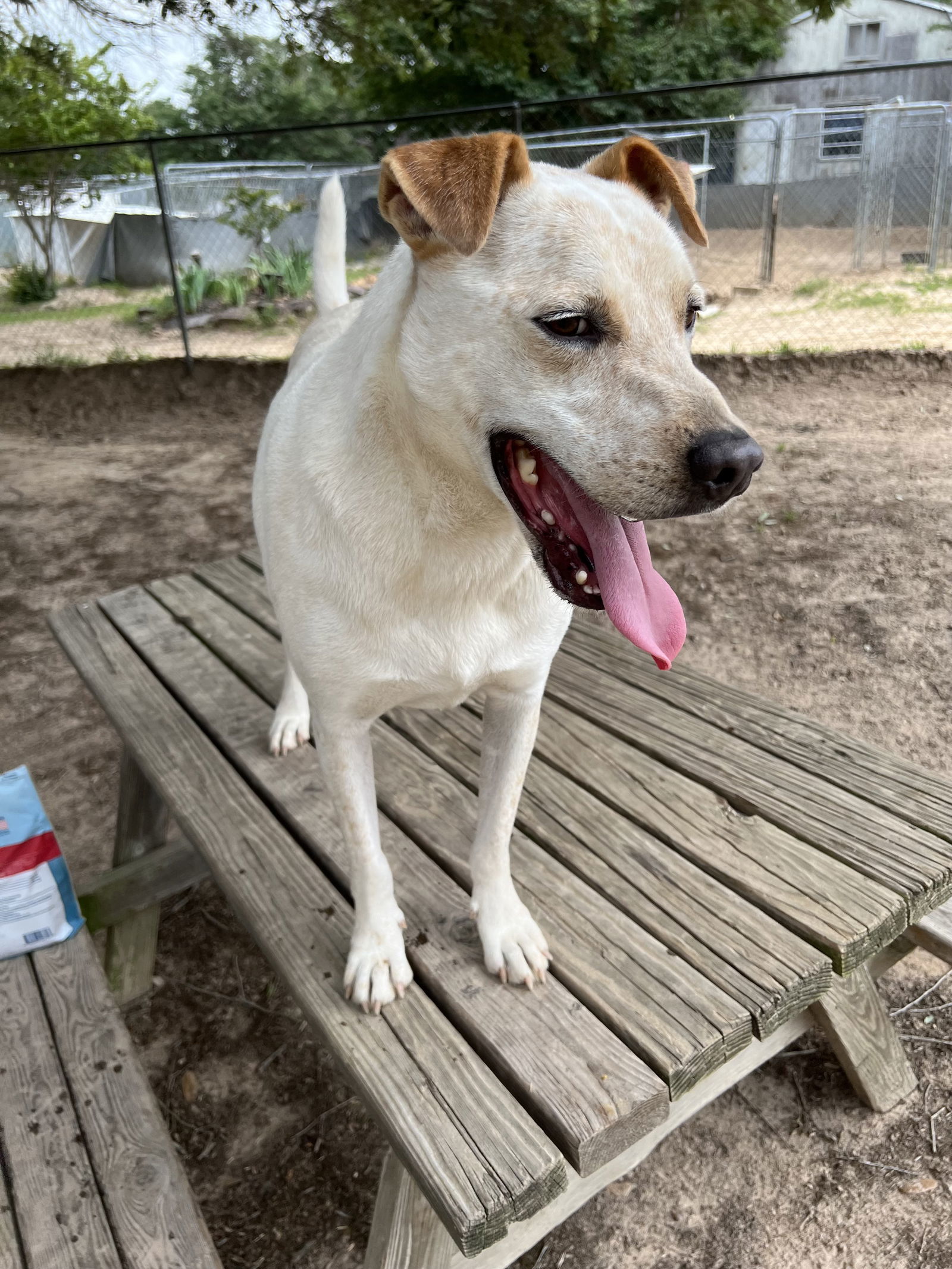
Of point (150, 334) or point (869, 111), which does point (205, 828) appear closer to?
point (869, 111)

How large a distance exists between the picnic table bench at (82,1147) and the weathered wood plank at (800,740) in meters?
1.62

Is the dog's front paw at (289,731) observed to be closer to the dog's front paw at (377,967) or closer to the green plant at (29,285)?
the dog's front paw at (377,967)

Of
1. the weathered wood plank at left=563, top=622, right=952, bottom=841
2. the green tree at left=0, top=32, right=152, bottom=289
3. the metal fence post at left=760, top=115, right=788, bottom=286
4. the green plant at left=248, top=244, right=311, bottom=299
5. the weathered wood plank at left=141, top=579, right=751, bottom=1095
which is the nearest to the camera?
the weathered wood plank at left=141, top=579, right=751, bottom=1095

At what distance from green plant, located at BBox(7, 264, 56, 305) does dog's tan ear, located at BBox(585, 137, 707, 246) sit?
13.3 meters

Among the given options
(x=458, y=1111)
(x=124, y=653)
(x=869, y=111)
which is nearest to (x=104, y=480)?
(x=124, y=653)

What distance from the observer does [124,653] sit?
2957 mm

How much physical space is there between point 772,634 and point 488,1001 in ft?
8.87

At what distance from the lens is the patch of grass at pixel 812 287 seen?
10133 millimetres

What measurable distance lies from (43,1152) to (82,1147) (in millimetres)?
70

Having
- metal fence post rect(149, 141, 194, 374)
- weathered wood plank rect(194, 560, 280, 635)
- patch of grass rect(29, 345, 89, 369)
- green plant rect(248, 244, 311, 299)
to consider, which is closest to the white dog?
weathered wood plank rect(194, 560, 280, 635)

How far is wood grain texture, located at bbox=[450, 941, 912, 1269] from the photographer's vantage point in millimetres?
1622

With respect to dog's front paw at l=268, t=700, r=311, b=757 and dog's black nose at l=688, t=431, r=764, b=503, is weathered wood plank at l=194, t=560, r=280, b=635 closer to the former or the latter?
dog's front paw at l=268, t=700, r=311, b=757

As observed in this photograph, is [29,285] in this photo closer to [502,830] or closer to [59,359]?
[59,359]

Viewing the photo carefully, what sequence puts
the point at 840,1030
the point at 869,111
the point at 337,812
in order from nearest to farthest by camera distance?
the point at 337,812 < the point at 840,1030 < the point at 869,111
